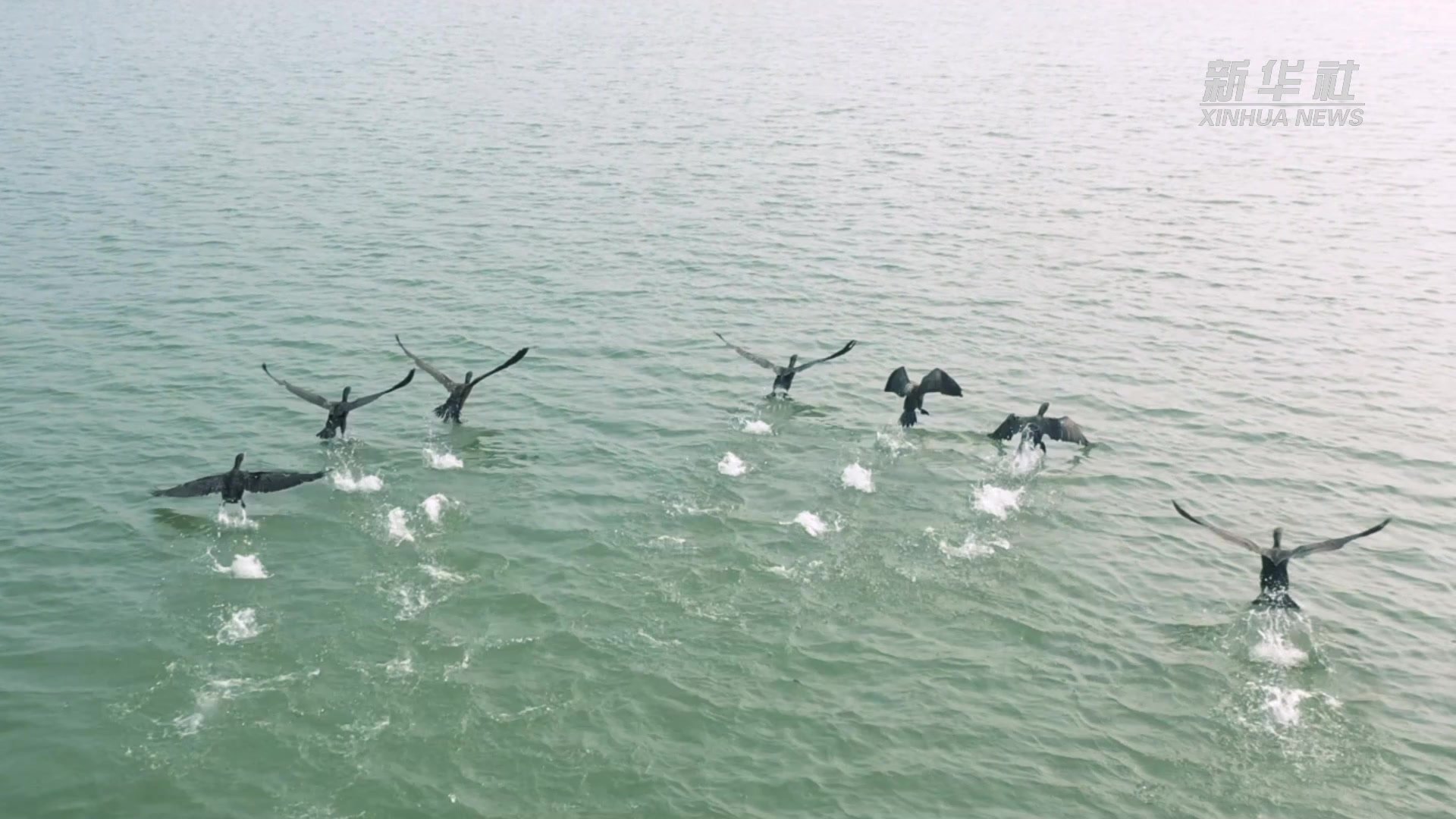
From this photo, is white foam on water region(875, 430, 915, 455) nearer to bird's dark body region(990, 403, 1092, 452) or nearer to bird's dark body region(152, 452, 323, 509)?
bird's dark body region(990, 403, 1092, 452)

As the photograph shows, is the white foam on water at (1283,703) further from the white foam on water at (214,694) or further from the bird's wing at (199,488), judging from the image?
the bird's wing at (199,488)

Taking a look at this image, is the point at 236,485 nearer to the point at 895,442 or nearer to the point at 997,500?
the point at 895,442

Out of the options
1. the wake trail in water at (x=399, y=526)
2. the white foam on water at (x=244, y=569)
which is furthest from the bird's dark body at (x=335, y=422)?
the white foam on water at (x=244, y=569)

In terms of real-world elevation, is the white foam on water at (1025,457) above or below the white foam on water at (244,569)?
above

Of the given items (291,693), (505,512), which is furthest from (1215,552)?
(291,693)

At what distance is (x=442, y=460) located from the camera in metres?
24.7

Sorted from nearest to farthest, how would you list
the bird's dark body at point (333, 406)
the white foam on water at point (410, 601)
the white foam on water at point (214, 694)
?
the white foam on water at point (214, 694) < the white foam on water at point (410, 601) < the bird's dark body at point (333, 406)

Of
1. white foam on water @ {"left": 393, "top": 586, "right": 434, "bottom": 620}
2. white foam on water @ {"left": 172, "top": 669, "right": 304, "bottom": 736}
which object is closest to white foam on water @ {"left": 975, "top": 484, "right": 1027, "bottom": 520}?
white foam on water @ {"left": 393, "top": 586, "right": 434, "bottom": 620}

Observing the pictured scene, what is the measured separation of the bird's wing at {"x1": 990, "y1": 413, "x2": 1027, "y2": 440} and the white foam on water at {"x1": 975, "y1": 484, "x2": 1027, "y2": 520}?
1.55 meters

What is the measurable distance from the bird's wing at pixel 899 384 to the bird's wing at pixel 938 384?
1017 mm

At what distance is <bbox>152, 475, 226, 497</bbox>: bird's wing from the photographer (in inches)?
862

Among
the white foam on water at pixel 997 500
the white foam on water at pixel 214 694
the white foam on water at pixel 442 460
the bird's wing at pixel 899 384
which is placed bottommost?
the white foam on water at pixel 214 694

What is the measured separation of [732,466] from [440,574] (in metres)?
6.26

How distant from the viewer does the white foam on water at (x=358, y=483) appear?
23.3 m
